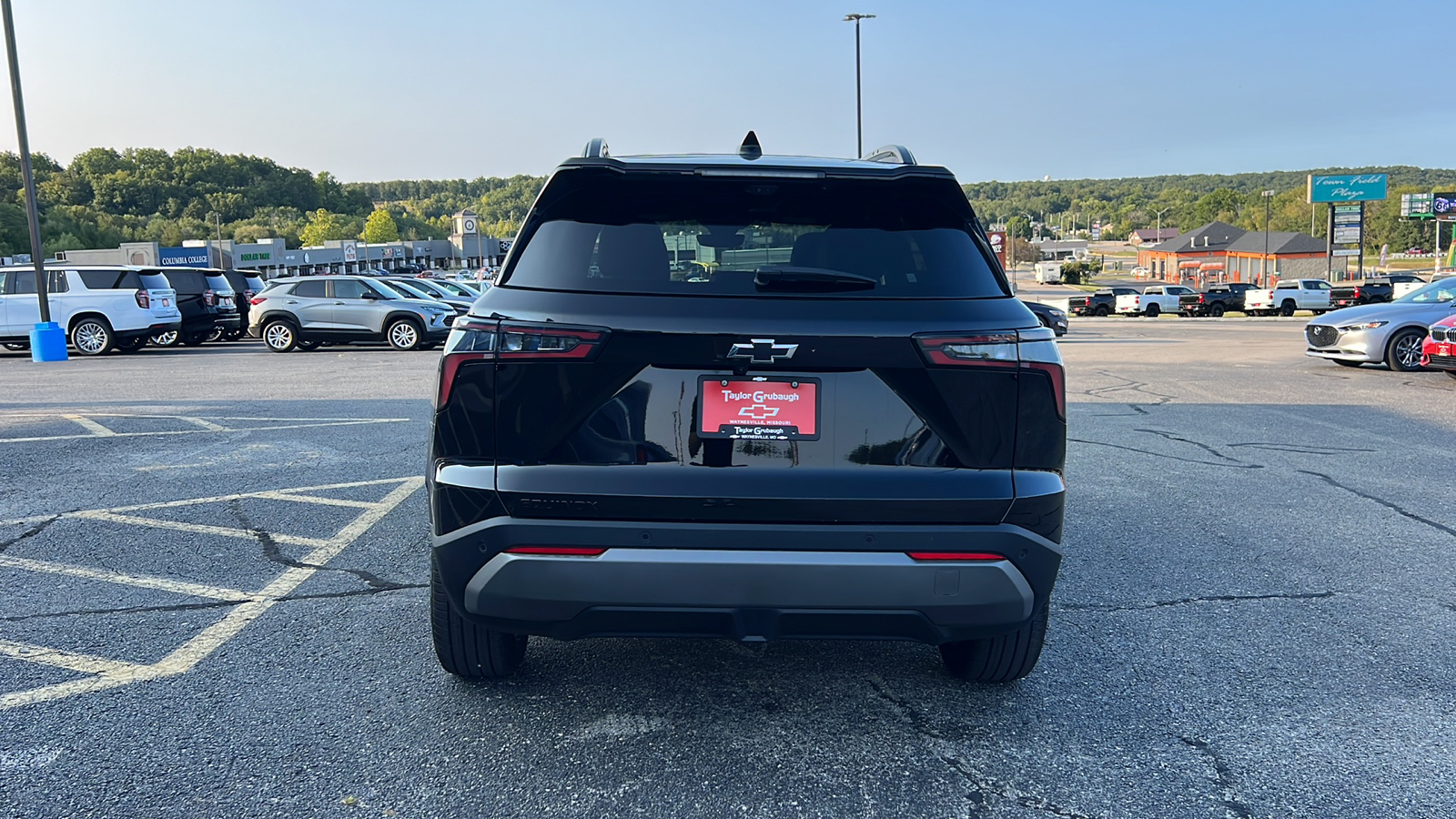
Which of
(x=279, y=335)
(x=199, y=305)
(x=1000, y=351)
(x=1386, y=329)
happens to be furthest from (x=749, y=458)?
(x=199, y=305)

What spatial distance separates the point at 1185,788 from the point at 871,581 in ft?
3.50

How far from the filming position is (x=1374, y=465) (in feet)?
24.3

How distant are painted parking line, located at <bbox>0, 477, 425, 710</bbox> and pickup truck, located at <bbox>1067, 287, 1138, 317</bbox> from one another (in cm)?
4364

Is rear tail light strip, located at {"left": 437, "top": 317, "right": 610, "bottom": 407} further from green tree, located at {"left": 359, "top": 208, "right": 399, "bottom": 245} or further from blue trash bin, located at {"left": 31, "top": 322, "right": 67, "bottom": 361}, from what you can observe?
green tree, located at {"left": 359, "top": 208, "right": 399, "bottom": 245}

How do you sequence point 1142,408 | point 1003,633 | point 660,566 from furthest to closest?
point 1142,408
point 1003,633
point 660,566

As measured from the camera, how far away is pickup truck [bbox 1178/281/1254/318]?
4625 cm

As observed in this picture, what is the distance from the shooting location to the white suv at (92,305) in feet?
61.1

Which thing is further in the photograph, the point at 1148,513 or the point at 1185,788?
the point at 1148,513

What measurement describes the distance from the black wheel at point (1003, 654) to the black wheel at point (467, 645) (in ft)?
4.79

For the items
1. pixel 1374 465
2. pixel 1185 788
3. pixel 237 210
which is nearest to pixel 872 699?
pixel 1185 788

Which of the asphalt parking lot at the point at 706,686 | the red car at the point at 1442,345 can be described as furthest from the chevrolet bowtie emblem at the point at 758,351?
the red car at the point at 1442,345

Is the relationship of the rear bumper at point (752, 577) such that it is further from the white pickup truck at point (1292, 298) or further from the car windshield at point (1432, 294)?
the white pickup truck at point (1292, 298)

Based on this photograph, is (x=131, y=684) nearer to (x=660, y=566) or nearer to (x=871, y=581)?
(x=660, y=566)

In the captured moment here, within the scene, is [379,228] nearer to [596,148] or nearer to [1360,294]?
[1360,294]
